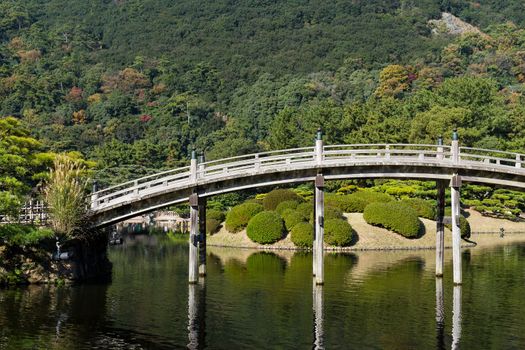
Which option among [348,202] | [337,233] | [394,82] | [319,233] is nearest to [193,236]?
[319,233]

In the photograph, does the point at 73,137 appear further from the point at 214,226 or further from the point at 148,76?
the point at 214,226

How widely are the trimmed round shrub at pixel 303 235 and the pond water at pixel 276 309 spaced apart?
9.94 meters

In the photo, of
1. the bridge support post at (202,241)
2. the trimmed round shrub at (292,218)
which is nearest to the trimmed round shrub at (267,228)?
the trimmed round shrub at (292,218)

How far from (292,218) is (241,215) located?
4.84 meters

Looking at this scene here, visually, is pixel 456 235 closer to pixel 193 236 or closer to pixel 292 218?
pixel 193 236

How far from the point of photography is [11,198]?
42.6 meters

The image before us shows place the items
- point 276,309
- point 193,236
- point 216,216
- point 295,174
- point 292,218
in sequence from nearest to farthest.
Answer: point 276,309 → point 193,236 → point 295,174 → point 292,218 → point 216,216

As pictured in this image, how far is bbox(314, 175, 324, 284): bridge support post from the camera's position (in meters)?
45.4

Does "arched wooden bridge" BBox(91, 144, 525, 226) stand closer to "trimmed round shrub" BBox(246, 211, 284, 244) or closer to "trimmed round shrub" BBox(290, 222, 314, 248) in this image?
"trimmed round shrub" BBox(290, 222, 314, 248)

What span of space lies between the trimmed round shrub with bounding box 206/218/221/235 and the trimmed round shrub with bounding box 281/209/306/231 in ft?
25.1

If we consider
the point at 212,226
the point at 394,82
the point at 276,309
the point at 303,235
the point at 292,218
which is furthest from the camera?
the point at 394,82

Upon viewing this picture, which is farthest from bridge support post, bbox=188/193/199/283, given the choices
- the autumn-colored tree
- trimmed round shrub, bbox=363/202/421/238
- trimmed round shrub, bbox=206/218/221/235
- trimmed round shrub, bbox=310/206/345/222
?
the autumn-colored tree

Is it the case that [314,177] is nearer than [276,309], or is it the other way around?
[276,309]

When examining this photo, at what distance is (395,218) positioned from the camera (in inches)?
2672
